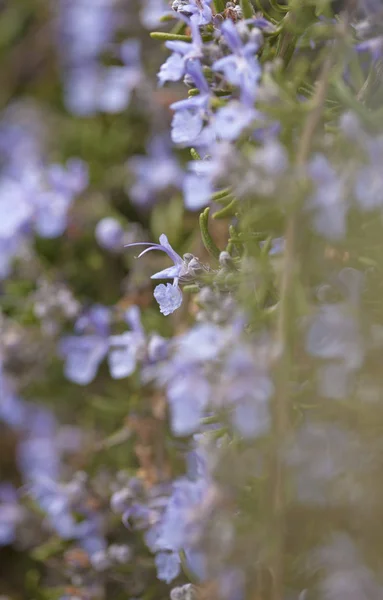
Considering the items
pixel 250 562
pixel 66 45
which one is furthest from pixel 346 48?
pixel 66 45

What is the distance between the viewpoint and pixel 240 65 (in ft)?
2.27

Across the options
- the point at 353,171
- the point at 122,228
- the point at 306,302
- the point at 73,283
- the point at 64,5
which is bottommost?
the point at 73,283

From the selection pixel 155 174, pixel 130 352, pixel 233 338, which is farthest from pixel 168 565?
pixel 155 174

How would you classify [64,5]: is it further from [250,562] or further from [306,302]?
[250,562]

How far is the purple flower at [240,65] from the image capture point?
0.64 meters

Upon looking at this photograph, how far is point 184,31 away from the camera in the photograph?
107 centimetres

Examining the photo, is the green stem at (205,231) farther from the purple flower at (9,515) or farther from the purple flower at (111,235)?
the purple flower at (9,515)

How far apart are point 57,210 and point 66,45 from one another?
0.75m

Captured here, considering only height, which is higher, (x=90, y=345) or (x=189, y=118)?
(x=189, y=118)

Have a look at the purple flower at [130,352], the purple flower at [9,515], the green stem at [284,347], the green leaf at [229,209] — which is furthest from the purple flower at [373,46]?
the purple flower at [9,515]

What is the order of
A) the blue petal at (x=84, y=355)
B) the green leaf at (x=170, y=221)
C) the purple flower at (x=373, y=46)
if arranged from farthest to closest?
the green leaf at (x=170, y=221) < the blue petal at (x=84, y=355) < the purple flower at (x=373, y=46)

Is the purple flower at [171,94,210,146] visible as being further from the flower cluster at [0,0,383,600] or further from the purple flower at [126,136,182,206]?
the purple flower at [126,136,182,206]

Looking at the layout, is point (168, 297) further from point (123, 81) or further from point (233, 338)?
point (123, 81)

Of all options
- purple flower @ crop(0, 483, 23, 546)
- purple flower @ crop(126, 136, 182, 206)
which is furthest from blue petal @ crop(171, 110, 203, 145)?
purple flower @ crop(0, 483, 23, 546)
